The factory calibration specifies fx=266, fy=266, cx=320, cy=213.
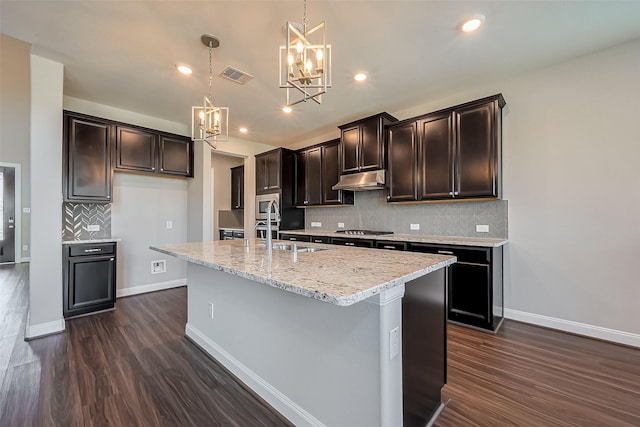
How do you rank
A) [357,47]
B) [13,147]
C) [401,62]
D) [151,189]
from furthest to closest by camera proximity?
[13,147] < [151,189] < [401,62] < [357,47]

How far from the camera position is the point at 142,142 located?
152 inches

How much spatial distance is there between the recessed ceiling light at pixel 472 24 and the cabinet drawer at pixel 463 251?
1983mm

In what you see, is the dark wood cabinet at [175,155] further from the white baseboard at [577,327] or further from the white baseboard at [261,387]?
the white baseboard at [577,327]

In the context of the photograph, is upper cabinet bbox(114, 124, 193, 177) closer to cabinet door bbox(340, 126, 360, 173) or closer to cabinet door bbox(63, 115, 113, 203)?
cabinet door bbox(63, 115, 113, 203)

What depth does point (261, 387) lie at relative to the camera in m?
1.74

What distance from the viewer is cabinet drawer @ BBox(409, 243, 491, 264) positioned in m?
2.68

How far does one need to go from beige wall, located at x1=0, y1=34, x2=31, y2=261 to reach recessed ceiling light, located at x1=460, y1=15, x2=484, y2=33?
3.88 m

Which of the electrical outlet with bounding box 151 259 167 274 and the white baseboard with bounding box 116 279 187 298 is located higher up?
the electrical outlet with bounding box 151 259 167 274

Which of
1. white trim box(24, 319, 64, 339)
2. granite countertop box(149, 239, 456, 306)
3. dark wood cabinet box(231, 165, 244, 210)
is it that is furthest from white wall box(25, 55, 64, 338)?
dark wood cabinet box(231, 165, 244, 210)

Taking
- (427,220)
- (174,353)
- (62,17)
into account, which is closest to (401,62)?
(427,220)

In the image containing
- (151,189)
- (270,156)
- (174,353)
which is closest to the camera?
(174,353)

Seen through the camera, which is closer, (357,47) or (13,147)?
(357,47)

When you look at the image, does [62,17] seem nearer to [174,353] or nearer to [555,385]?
[174,353]

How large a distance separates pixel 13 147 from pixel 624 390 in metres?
9.99
